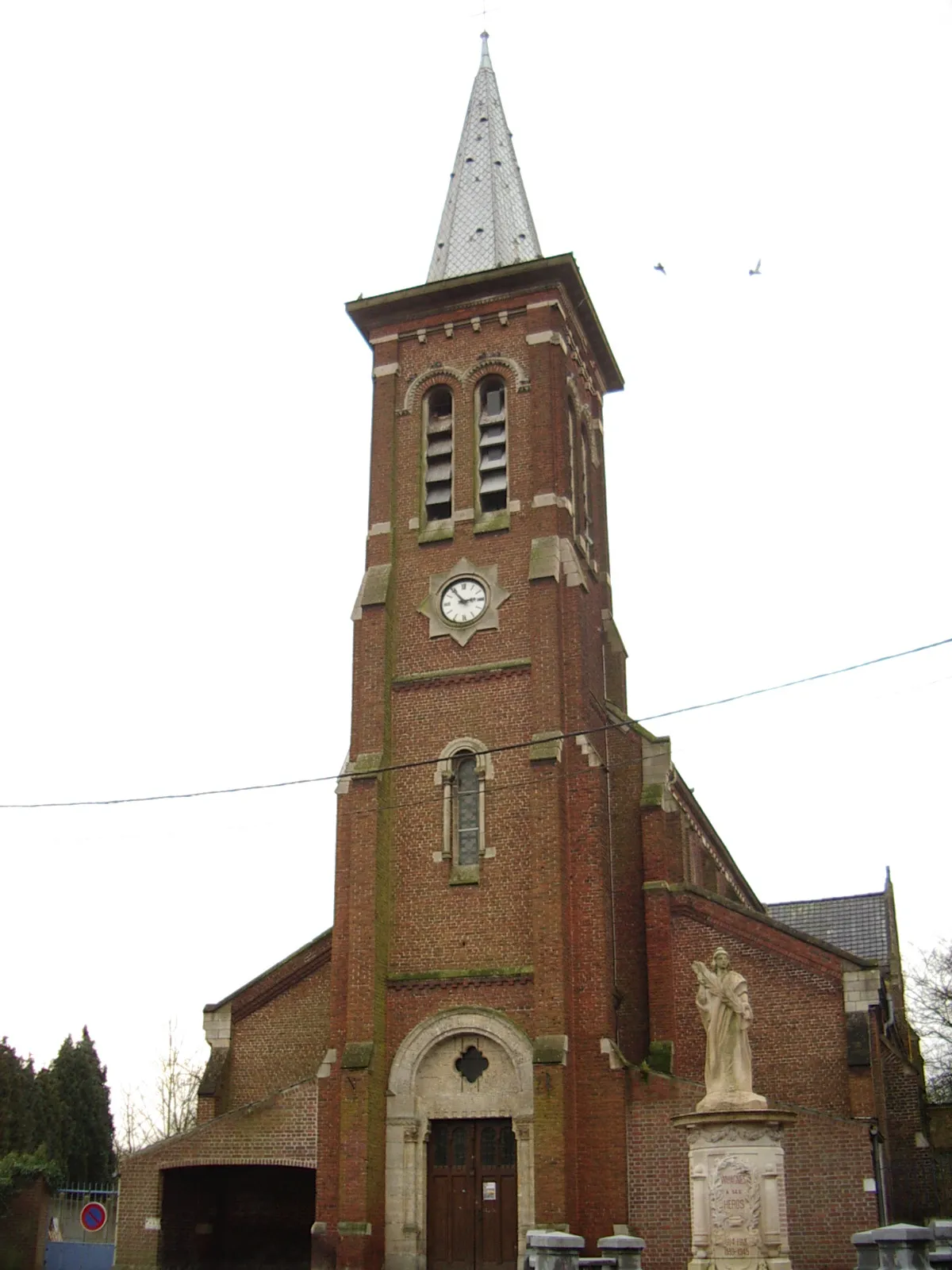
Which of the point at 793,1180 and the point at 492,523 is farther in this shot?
the point at 492,523

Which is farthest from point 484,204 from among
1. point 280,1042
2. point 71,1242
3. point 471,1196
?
point 71,1242

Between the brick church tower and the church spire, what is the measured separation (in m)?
0.38

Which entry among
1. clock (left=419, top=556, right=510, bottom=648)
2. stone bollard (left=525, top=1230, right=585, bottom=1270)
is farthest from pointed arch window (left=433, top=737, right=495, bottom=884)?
stone bollard (left=525, top=1230, right=585, bottom=1270)

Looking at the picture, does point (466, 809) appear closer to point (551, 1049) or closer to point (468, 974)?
point (468, 974)

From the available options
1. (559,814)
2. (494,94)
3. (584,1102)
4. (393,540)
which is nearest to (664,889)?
(559,814)

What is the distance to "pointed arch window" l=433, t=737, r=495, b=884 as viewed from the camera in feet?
85.3

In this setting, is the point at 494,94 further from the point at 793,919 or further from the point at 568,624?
the point at 793,919

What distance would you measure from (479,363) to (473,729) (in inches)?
337

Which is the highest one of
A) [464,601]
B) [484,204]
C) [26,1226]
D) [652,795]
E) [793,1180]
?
[484,204]

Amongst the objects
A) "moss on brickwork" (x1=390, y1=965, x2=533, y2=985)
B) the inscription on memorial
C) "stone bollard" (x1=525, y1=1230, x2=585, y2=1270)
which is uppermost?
"moss on brickwork" (x1=390, y1=965, x2=533, y2=985)

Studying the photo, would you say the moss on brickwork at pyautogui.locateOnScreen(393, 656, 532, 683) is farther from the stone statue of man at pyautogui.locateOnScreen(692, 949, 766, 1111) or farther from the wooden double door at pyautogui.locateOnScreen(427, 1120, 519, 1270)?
the stone statue of man at pyautogui.locateOnScreen(692, 949, 766, 1111)

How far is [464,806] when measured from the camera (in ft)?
87.2

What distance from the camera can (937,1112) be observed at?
32.5m

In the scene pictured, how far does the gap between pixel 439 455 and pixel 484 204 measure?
7.77 m
